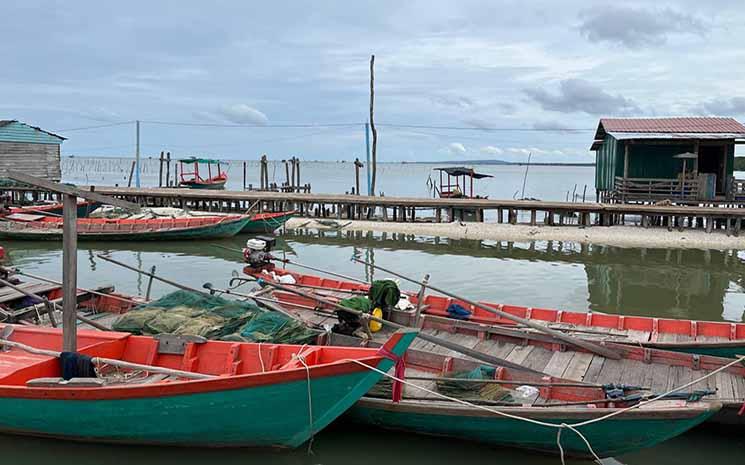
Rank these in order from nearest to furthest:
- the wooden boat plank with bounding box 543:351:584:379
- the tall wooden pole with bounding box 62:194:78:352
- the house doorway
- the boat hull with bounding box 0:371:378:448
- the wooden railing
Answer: the boat hull with bounding box 0:371:378:448 → the tall wooden pole with bounding box 62:194:78:352 → the wooden boat plank with bounding box 543:351:584:379 → the wooden railing → the house doorway

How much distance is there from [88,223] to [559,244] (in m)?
16.5

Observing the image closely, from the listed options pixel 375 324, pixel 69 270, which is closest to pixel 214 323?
pixel 69 270

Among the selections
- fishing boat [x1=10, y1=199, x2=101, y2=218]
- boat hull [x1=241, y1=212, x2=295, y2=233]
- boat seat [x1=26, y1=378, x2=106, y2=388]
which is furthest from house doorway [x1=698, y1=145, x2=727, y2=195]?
boat seat [x1=26, y1=378, x2=106, y2=388]

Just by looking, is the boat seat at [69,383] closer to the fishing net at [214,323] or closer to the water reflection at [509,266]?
the fishing net at [214,323]

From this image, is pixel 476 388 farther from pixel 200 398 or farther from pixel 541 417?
pixel 200 398

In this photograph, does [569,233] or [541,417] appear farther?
[569,233]

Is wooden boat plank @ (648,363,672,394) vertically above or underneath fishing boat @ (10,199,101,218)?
underneath

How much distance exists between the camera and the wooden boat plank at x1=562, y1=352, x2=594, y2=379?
797cm

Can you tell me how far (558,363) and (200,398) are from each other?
14.4 feet

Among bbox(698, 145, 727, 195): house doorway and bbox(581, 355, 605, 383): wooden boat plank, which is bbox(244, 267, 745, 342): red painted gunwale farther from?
bbox(698, 145, 727, 195): house doorway

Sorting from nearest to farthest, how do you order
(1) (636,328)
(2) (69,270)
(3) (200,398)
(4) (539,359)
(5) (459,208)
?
(3) (200,398)
(2) (69,270)
(4) (539,359)
(1) (636,328)
(5) (459,208)

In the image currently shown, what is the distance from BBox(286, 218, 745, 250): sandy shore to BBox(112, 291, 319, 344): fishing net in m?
17.3

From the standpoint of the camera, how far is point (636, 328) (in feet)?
32.3

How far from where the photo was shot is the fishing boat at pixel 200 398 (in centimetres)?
629
